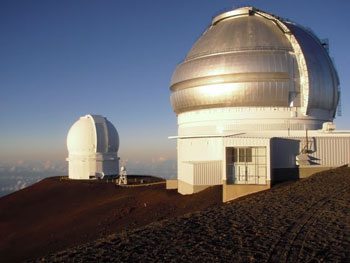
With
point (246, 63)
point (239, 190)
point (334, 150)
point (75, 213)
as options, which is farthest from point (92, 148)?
point (334, 150)

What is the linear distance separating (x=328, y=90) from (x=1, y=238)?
21661 mm

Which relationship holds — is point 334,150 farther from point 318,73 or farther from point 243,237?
point 243,237

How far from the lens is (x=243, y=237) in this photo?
9930mm

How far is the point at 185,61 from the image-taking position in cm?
2677

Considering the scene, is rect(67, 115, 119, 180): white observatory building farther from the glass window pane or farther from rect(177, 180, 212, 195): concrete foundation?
the glass window pane

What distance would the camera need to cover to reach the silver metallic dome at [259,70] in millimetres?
23234

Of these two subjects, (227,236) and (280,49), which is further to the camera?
(280,49)

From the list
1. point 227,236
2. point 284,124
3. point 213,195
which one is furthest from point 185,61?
point 227,236

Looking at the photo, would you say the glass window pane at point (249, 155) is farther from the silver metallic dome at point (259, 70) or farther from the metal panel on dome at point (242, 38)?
the metal panel on dome at point (242, 38)

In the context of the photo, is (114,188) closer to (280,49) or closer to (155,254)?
(280,49)

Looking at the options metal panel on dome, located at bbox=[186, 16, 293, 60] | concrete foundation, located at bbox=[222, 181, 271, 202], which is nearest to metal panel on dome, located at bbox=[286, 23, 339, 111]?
metal panel on dome, located at bbox=[186, 16, 293, 60]

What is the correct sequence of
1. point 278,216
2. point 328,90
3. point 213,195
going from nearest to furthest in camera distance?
point 278,216, point 213,195, point 328,90

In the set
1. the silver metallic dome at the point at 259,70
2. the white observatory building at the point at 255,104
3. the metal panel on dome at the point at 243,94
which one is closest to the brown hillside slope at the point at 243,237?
the white observatory building at the point at 255,104

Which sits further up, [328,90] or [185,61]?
[185,61]
